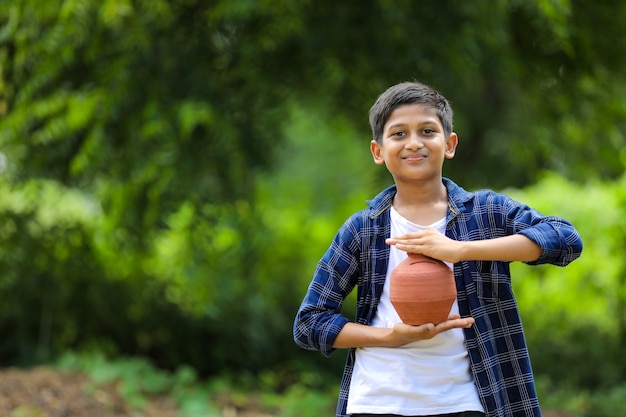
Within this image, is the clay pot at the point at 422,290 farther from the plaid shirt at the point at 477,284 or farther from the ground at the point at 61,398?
the ground at the point at 61,398

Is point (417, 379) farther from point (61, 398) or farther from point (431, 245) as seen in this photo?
point (61, 398)

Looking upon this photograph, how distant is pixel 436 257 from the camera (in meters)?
2.59

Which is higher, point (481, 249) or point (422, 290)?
point (481, 249)

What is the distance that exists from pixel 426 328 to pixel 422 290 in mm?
→ 119

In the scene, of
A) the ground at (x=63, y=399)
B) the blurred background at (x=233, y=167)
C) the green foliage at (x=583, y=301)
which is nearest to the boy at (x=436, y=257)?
the blurred background at (x=233, y=167)

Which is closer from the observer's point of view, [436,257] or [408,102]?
[436,257]

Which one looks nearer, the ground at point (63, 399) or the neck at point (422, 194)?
the neck at point (422, 194)

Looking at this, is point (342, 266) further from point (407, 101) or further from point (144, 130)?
point (144, 130)

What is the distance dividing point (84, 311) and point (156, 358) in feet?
2.72

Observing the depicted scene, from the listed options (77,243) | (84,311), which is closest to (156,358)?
(84,311)

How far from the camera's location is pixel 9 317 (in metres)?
8.02

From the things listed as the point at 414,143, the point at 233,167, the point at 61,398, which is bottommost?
the point at 61,398

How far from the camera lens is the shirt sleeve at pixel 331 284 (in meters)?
2.81

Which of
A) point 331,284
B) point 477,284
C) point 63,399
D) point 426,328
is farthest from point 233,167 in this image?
point 426,328
